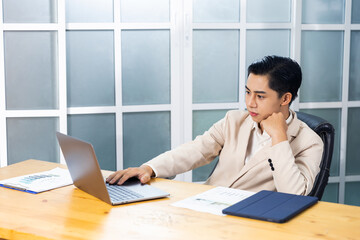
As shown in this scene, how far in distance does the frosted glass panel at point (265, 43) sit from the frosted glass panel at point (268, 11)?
0.09m

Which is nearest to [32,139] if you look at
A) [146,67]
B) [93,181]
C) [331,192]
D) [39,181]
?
[146,67]

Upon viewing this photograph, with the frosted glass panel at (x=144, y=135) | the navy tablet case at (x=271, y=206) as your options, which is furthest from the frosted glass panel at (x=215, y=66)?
the navy tablet case at (x=271, y=206)

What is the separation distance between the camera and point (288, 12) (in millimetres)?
3521

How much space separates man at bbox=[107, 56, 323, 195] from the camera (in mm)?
1972

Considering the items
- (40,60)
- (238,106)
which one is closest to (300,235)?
(238,106)

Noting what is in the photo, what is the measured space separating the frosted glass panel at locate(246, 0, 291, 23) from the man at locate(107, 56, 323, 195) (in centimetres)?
134

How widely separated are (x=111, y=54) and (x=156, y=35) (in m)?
0.35

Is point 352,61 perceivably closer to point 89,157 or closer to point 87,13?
point 87,13

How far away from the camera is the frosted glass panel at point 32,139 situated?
3.33 m

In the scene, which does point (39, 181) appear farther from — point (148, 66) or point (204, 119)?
point (204, 119)

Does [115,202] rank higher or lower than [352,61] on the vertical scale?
lower

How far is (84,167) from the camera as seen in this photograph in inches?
66.7

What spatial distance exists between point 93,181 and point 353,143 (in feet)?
8.65

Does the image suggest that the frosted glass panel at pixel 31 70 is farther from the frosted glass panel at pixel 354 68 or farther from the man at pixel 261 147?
the frosted glass panel at pixel 354 68
